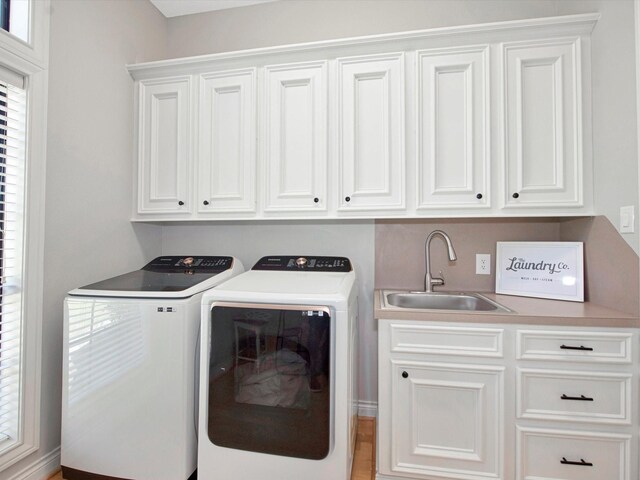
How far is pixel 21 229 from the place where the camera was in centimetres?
142

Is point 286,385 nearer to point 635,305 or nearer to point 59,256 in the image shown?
point 59,256

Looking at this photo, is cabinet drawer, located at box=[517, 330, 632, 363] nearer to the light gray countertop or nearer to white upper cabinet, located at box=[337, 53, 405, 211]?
the light gray countertop

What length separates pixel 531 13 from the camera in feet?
6.42

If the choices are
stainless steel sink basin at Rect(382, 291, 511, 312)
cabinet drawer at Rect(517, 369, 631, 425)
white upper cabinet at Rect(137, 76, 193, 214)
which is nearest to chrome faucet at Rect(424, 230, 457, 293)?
stainless steel sink basin at Rect(382, 291, 511, 312)

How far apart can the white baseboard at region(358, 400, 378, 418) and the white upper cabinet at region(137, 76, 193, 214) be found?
68.1 inches

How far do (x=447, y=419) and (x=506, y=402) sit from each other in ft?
0.88

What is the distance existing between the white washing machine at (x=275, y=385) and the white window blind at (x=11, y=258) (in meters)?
0.84

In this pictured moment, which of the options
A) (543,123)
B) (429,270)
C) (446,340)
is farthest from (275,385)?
(543,123)

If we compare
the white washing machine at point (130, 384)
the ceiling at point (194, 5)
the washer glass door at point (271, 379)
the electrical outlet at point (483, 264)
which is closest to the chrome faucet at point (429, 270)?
the electrical outlet at point (483, 264)

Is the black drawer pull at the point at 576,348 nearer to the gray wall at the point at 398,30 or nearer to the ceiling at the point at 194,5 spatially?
the gray wall at the point at 398,30

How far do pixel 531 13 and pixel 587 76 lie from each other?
69 centimetres

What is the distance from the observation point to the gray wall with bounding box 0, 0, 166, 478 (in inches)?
61.4

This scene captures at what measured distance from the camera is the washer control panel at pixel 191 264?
6.50 ft

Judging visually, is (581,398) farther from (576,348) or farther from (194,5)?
(194,5)
